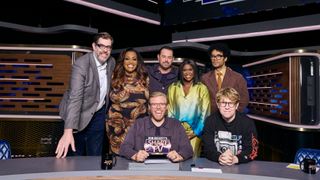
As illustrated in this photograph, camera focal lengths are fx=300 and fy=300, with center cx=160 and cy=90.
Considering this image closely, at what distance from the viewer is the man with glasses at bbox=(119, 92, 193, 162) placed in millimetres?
1771

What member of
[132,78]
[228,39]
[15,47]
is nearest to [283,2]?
[132,78]

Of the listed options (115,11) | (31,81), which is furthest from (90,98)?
(115,11)

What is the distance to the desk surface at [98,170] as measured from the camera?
1.36 meters

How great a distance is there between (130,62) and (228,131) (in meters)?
0.85

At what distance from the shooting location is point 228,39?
4855mm

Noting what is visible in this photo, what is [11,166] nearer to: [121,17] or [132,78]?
[132,78]

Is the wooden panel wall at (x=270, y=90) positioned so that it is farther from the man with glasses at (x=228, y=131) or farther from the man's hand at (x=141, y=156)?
the man's hand at (x=141, y=156)

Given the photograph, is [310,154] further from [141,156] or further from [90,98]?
[90,98]

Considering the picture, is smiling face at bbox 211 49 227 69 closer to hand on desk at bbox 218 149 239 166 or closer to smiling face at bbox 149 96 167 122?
smiling face at bbox 149 96 167 122

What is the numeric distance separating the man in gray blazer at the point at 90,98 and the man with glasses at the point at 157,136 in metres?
0.40

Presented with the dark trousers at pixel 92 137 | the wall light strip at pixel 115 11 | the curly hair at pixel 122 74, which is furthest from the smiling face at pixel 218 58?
the wall light strip at pixel 115 11

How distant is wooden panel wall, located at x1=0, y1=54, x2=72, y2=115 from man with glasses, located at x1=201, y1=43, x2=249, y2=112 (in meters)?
1.92

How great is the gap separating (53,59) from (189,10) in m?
1.73

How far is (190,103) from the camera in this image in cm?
233
